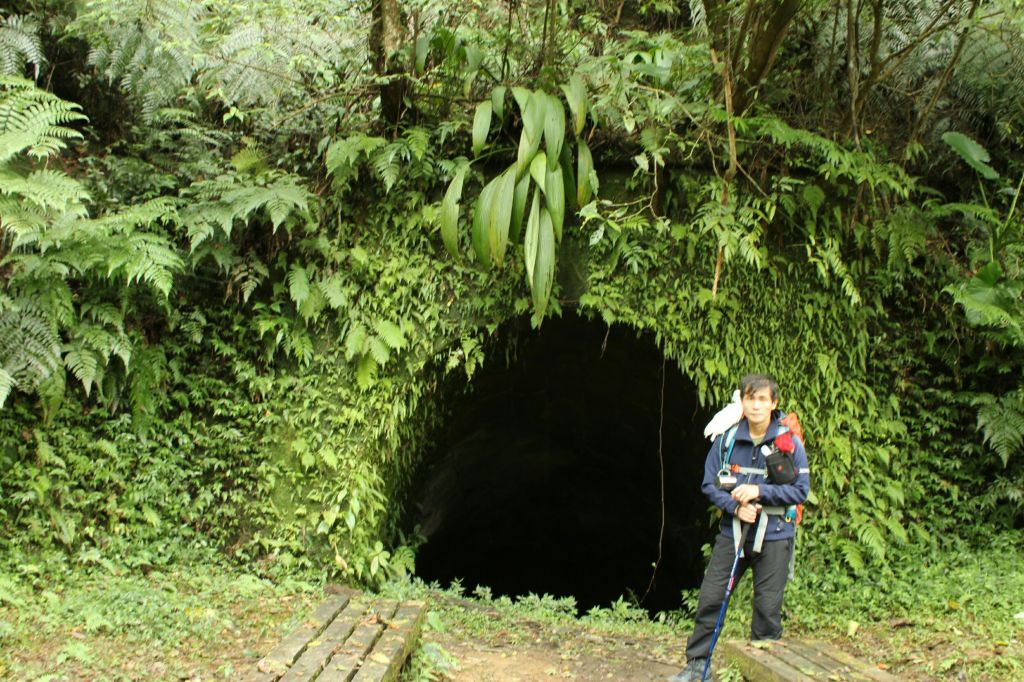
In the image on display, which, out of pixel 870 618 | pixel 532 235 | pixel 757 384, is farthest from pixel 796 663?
pixel 532 235

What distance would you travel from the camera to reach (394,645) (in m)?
3.60

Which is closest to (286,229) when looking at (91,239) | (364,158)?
(364,158)

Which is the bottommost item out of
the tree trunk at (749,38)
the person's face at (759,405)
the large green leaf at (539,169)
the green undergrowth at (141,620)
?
the green undergrowth at (141,620)

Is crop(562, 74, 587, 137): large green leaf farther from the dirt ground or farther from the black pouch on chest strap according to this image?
the dirt ground

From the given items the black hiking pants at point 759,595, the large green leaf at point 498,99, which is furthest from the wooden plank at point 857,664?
the large green leaf at point 498,99

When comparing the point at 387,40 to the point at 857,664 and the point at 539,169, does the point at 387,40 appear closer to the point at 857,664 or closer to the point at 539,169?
the point at 539,169

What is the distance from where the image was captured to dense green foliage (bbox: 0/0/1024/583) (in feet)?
16.6

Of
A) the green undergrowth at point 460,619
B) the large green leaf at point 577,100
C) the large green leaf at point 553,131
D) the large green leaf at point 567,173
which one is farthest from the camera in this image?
the large green leaf at point 567,173

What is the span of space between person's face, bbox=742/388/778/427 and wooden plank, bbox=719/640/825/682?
1.22 metres

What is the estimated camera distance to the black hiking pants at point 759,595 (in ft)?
13.4

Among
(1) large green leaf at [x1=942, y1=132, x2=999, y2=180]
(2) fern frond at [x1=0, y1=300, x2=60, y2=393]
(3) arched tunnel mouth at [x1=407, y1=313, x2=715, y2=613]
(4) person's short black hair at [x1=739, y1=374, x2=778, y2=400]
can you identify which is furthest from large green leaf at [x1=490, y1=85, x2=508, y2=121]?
(2) fern frond at [x1=0, y1=300, x2=60, y2=393]

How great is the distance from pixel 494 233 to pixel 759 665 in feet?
9.68

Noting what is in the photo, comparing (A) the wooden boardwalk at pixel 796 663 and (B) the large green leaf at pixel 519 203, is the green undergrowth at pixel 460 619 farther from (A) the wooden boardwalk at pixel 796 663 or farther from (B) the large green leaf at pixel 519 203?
(B) the large green leaf at pixel 519 203

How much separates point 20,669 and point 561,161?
414 cm
